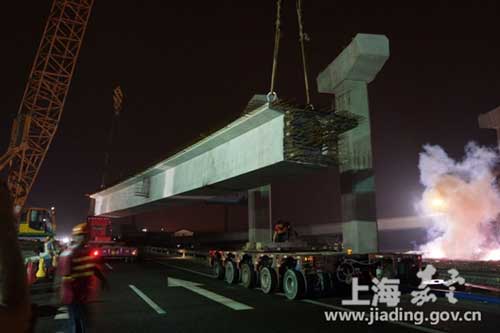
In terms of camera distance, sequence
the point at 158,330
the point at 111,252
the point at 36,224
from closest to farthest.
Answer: the point at 158,330, the point at 36,224, the point at 111,252

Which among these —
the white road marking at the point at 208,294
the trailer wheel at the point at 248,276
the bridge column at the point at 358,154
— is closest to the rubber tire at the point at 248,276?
the trailer wheel at the point at 248,276

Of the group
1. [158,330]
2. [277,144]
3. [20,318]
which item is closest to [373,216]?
[277,144]

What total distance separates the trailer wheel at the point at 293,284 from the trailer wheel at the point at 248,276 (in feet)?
8.40

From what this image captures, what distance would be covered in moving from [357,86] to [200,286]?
1099 cm

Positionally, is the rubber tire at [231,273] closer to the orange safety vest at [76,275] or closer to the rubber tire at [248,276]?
the rubber tire at [248,276]

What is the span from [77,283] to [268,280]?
30.2ft

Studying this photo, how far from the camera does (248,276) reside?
1600cm

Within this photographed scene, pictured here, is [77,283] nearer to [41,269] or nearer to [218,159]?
[218,159]

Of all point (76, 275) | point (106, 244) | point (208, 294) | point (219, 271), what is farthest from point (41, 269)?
point (76, 275)

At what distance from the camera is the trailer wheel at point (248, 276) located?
1585 centimetres

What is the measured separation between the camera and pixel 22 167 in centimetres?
4422

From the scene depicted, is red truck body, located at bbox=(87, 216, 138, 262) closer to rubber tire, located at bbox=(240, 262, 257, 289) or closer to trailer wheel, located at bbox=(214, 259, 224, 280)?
trailer wheel, located at bbox=(214, 259, 224, 280)

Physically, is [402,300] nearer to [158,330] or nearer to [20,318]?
[158,330]

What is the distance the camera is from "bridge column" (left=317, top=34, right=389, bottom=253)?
57.1ft
